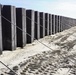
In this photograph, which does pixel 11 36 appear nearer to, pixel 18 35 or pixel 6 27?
pixel 6 27

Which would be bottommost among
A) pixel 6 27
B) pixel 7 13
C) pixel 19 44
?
pixel 19 44

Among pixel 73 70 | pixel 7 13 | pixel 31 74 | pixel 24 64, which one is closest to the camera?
pixel 31 74

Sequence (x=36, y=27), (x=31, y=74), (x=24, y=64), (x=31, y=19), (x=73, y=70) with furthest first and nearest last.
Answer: (x=36, y=27)
(x=31, y=19)
(x=24, y=64)
(x=73, y=70)
(x=31, y=74)

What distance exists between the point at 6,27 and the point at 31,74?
3209mm

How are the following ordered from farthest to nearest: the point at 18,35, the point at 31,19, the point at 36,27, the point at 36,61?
the point at 36,27 < the point at 31,19 < the point at 18,35 < the point at 36,61

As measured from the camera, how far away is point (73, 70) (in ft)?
14.5

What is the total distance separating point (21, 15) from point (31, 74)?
414 centimetres

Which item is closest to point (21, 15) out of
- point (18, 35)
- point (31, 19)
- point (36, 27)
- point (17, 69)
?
point (18, 35)

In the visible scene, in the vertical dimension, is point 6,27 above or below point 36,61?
above

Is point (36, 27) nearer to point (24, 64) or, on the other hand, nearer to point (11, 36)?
point (11, 36)

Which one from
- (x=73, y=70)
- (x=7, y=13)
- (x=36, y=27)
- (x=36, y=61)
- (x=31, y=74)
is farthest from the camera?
(x=36, y=27)

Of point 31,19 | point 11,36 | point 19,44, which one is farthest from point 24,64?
point 31,19

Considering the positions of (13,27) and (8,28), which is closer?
(8,28)

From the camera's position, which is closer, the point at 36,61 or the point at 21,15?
the point at 36,61
